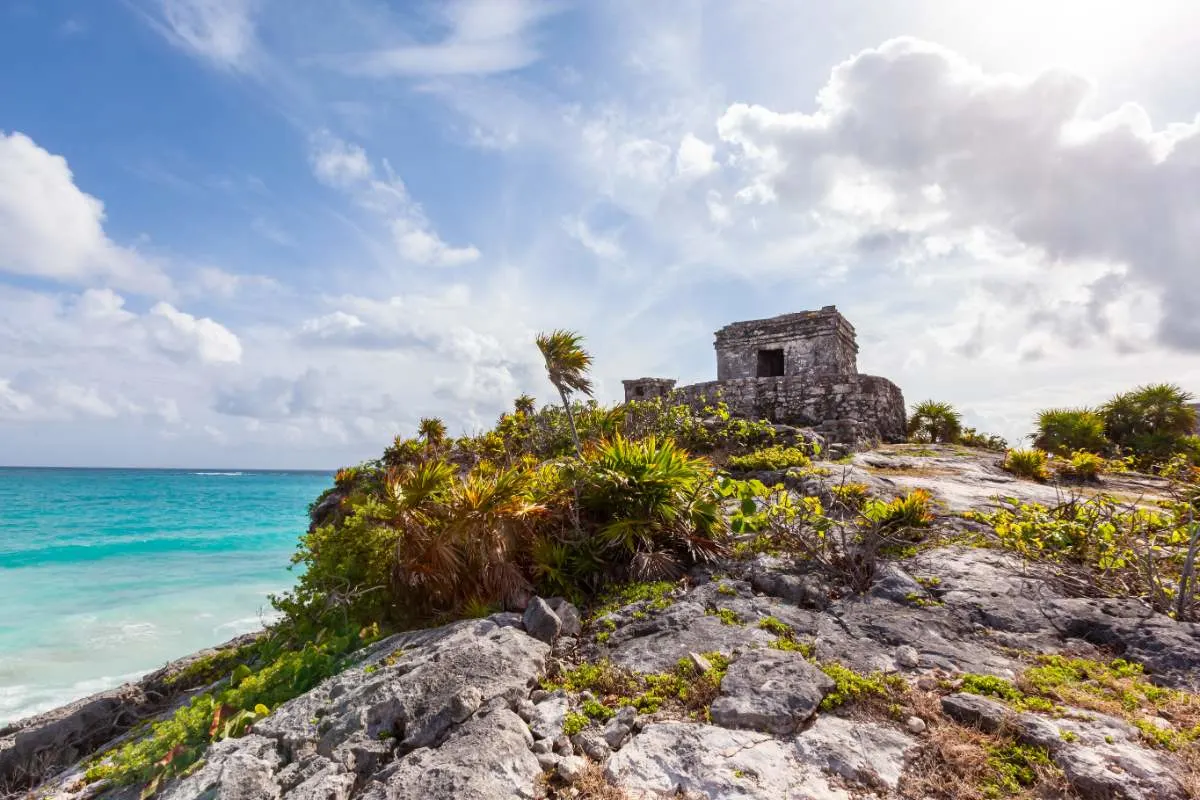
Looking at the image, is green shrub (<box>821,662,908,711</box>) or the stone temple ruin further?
the stone temple ruin

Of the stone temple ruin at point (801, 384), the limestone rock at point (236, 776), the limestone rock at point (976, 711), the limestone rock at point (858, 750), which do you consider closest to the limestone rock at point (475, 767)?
the limestone rock at point (236, 776)

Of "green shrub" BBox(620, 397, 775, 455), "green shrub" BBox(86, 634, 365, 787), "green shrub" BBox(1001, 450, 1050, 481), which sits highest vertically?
"green shrub" BBox(620, 397, 775, 455)

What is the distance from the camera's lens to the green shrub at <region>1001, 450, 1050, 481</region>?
10.7 meters

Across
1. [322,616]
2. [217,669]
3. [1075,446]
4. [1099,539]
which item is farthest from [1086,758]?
[1075,446]

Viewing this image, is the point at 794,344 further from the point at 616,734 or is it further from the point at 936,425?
the point at 616,734

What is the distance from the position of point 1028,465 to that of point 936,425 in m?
6.46

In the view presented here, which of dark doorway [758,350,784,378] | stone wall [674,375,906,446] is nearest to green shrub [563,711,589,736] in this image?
stone wall [674,375,906,446]

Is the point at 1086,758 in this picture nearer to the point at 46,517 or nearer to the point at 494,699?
the point at 494,699

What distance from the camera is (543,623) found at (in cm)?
441

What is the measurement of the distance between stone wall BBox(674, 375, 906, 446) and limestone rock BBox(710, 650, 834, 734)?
1002cm

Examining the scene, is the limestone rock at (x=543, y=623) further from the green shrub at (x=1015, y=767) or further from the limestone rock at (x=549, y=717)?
the green shrub at (x=1015, y=767)

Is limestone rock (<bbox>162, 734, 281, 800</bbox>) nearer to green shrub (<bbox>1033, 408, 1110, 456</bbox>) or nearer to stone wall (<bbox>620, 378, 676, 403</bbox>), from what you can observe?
stone wall (<bbox>620, 378, 676, 403</bbox>)

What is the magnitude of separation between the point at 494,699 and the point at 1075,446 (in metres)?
17.8

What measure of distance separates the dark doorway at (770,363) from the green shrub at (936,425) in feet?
13.7
